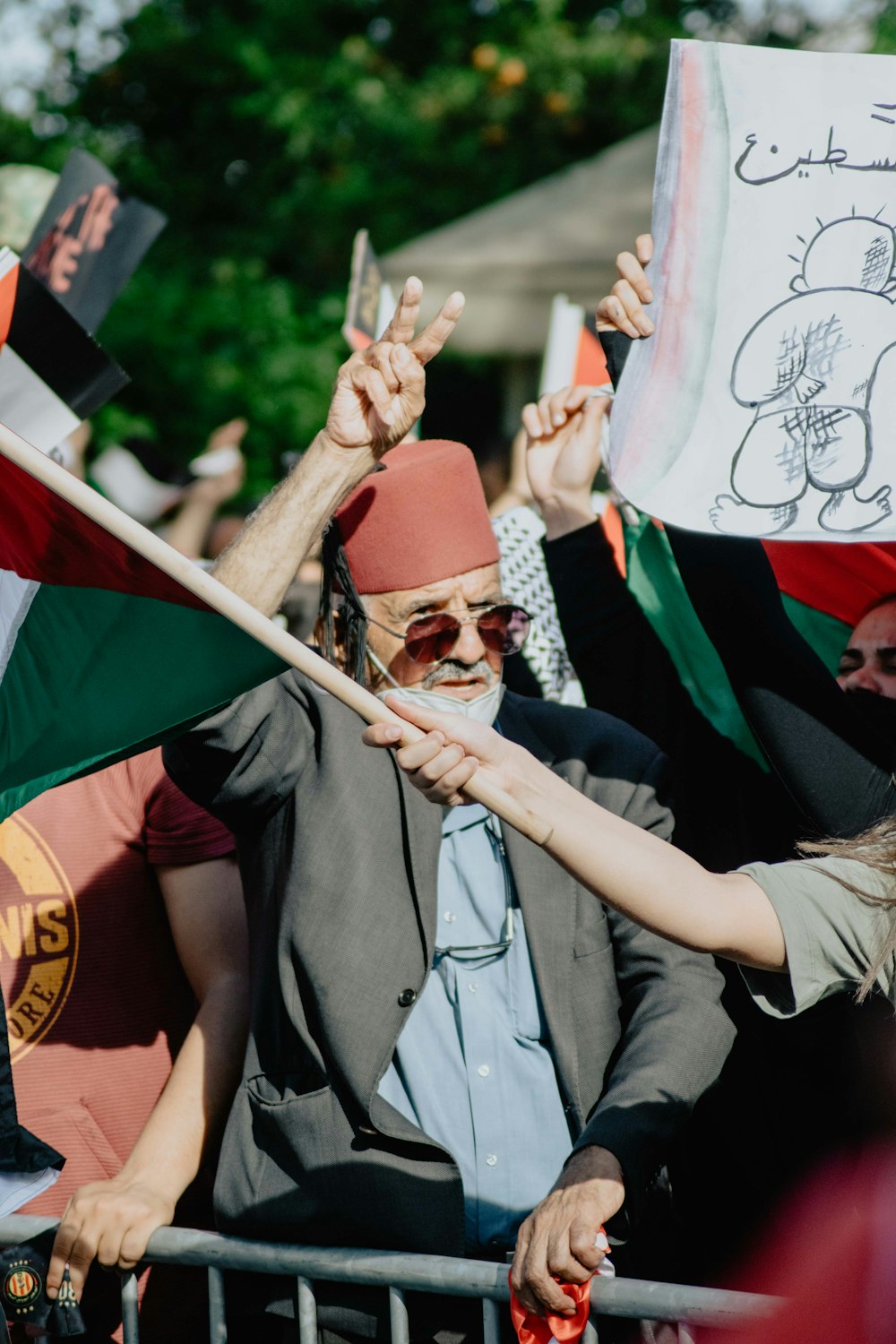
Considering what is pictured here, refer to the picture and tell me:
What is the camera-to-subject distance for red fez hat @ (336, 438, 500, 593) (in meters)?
2.87

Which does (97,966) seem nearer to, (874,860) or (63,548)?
(63,548)

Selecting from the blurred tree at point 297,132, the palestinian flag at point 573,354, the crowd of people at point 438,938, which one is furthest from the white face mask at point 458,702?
the blurred tree at point 297,132

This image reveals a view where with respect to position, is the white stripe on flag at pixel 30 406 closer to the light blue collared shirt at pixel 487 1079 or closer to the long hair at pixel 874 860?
the light blue collared shirt at pixel 487 1079

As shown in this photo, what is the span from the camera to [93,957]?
279 centimetres

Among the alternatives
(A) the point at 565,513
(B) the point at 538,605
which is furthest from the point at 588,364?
(A) the point at 565,513

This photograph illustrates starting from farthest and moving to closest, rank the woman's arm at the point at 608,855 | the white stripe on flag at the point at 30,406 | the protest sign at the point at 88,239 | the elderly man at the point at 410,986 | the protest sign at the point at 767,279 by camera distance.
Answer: the protest sign at the point at 88,239 → the white stripe on flag at the point at 30,406 → the protest sign at the point at 767,279 → the elderly man at the point at 410,986 → the woman's arm at the point at 608,855

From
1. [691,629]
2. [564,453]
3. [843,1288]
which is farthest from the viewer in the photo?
[564,453]

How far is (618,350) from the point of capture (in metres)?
2.71

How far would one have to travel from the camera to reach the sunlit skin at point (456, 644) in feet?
9.09

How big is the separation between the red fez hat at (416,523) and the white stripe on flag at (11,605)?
669 millimetres

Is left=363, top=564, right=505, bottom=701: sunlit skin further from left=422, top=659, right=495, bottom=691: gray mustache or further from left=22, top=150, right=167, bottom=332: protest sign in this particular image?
left=22, top=150, right=167, bottom=332: protest sign

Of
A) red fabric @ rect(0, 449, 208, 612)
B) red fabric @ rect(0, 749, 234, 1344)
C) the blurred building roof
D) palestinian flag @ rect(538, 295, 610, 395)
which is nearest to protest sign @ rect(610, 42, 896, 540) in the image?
red fabric @ rect(0, 449, 208, 612)

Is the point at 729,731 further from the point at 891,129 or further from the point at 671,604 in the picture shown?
the point at 891,129

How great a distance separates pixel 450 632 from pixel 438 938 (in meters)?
0.57
